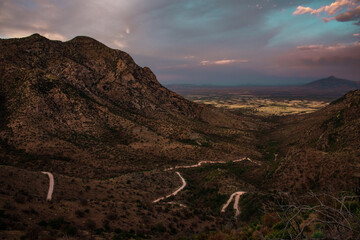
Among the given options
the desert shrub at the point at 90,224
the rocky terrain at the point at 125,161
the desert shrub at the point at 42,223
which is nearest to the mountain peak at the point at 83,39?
the rocky terrain at the point at 125,161

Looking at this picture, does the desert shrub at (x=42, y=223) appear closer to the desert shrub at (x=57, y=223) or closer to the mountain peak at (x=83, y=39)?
the desert shrub at (x=57, y=223)

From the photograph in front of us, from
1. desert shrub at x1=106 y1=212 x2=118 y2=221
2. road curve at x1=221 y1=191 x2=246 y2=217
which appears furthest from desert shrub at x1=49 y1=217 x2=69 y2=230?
road curve at x1=221 y1=191 x2=246 y2=217

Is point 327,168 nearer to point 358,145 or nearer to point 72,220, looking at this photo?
point 358,145

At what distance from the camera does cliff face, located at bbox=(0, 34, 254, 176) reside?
174 feet

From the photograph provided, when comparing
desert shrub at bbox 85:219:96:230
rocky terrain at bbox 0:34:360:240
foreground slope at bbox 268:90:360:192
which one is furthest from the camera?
foreground slope at bbox 268:90:360:192

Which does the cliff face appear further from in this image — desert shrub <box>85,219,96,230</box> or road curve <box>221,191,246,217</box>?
desert shrub <box>85,219,96,230</box>

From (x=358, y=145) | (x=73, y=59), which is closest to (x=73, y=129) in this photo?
(x=73, y=59)

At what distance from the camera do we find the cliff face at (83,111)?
5291 centimetres

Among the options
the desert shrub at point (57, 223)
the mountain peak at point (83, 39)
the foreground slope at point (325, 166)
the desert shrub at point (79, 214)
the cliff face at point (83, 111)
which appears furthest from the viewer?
the mountain peak at point (83, 39)

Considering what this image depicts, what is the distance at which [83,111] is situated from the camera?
68812 mm

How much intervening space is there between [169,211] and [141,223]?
5.94 meters

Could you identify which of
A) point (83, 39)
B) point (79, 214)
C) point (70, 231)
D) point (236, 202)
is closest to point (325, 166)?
point (236, 202)

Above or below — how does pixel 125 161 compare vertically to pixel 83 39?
below

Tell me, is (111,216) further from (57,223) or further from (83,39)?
(83,39)
